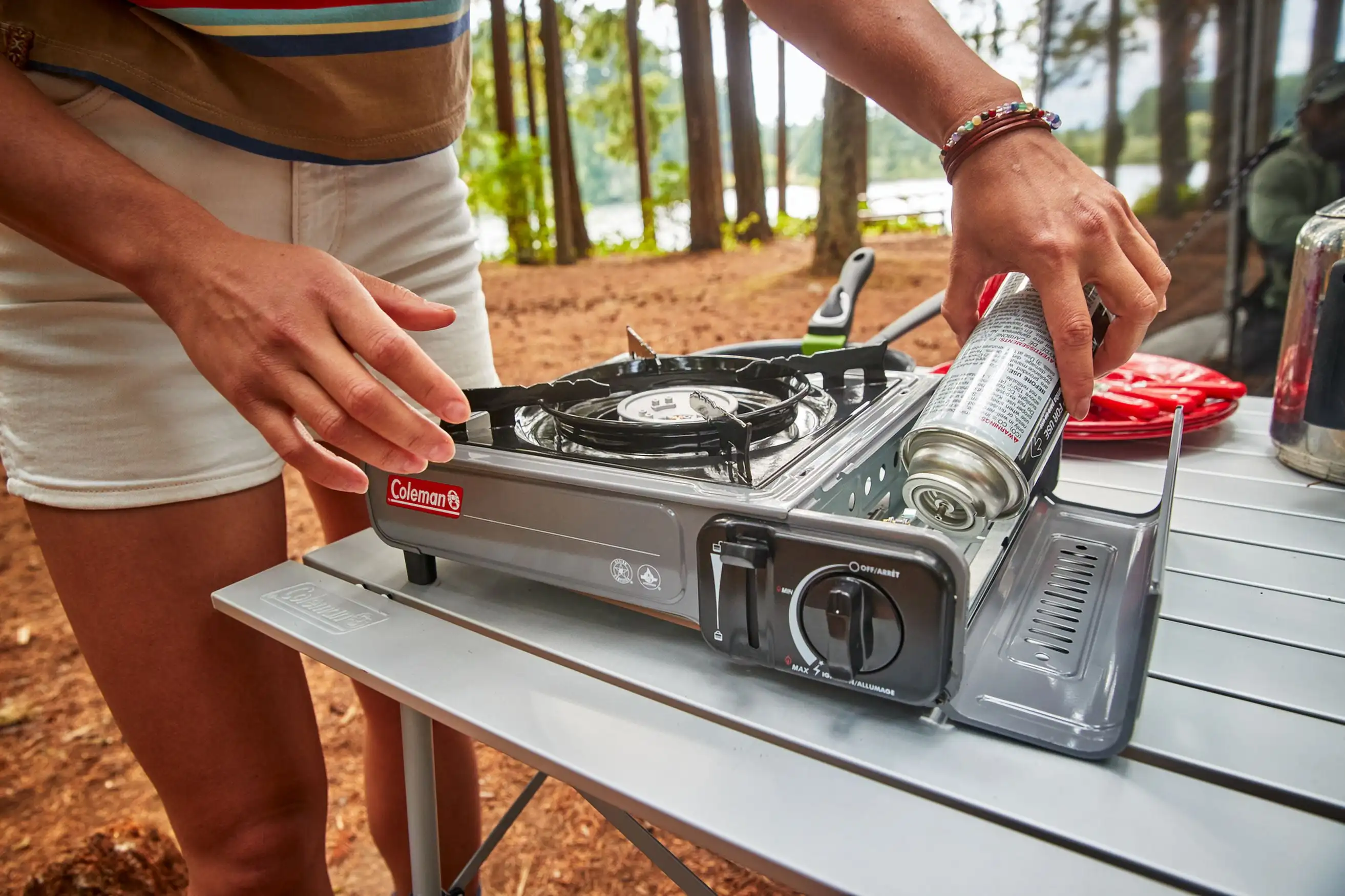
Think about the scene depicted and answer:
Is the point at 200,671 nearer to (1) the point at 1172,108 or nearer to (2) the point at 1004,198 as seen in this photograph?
(2) the point at 1004,198

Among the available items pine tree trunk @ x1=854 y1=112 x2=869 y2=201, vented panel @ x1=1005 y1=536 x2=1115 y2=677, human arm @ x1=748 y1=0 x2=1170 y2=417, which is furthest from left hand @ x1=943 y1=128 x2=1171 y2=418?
pine tree trunk @ x1=854 y1=112 x2=869 y2=201

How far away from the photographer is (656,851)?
0.66 m

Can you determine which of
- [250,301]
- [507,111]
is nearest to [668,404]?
[250,301]

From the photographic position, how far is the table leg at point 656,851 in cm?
60

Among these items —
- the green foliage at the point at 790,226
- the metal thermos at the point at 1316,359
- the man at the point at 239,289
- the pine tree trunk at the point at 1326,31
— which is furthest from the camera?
the green foliage at the point at 790,226

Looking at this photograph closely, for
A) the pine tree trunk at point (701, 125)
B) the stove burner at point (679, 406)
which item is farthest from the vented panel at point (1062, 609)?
the pine tree trunk at point (701, 125)

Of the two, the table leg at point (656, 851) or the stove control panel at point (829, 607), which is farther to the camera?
the table leg at point (656, 851)

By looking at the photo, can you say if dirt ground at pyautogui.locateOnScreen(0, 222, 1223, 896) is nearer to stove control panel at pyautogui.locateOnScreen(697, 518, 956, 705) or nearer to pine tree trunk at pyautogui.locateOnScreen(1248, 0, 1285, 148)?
pine tree trunk at pyautogui.locateOnScreen(1248, 0, 1285, 148)

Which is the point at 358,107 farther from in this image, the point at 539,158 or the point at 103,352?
the point at 539,158

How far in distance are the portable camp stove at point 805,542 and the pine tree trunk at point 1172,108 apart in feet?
6.47

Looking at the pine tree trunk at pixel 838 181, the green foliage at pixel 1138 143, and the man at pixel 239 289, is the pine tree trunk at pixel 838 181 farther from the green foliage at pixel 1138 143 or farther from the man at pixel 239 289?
the man at pixel 239 289

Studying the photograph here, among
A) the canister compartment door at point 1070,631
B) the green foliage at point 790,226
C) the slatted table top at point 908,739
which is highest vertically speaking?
the green foliage at point 790,226

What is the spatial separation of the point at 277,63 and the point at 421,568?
1.42ft

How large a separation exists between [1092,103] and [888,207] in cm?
178
